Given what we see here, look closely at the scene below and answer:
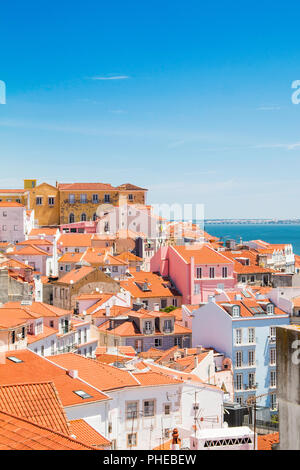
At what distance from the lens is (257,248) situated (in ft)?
219

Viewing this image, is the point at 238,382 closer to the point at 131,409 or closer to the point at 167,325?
the point at 167,325

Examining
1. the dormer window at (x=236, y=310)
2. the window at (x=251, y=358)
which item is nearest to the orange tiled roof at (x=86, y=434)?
the window at (x=251, y=358)

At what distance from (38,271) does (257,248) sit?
28359mm

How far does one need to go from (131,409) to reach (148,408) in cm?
66

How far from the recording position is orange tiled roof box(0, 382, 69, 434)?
27.5 ft

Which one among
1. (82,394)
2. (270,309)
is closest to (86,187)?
(270,309)

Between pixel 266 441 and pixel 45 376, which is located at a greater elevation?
pixel 45 376

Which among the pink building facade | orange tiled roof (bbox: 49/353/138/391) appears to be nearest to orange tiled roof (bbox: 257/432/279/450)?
orange tiled roof (bbox: 49/353/138/391)

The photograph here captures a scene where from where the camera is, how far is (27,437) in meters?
4.72

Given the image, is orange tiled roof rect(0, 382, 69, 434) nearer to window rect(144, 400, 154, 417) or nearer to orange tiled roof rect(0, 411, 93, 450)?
orange tiled roof rect(0, 411, 93, 450)

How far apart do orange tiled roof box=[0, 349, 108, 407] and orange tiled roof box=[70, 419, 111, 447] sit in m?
0.54

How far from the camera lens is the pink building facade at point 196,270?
43.7 m

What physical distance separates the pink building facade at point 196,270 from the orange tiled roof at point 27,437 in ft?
125
